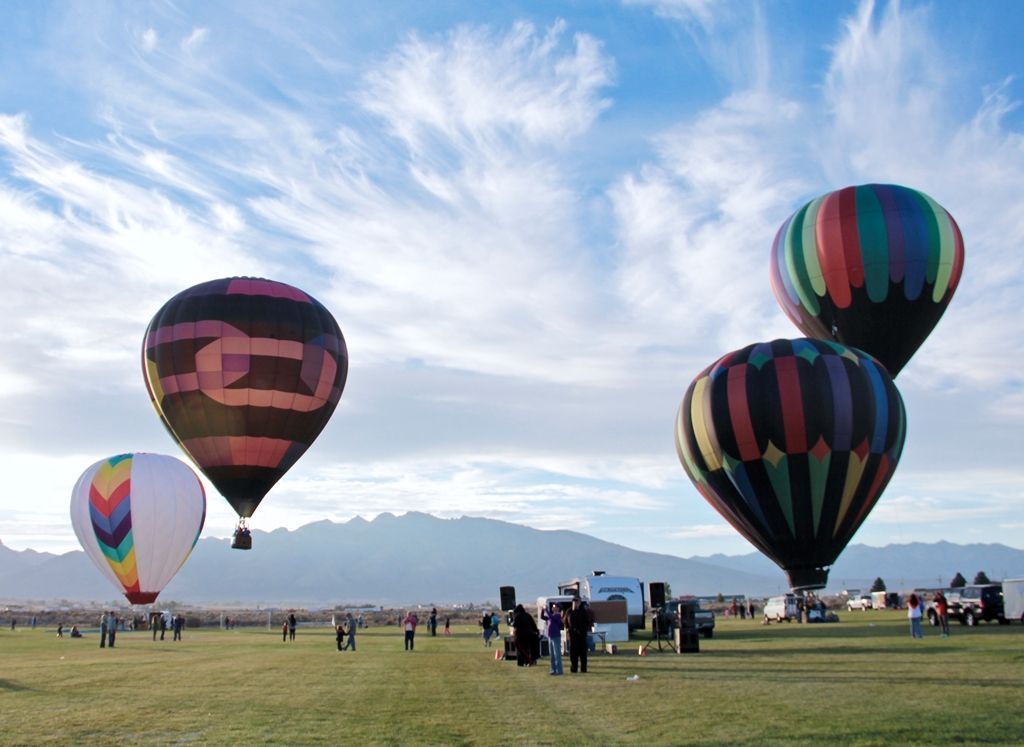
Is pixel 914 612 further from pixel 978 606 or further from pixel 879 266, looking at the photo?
pixel 879 266

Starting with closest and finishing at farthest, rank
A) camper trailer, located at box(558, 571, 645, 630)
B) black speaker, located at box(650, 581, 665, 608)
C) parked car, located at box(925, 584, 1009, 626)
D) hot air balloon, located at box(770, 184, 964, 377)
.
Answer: camper trailer, located at box(558, 571, 645, 630), parked car, located at box(925, 584, 1009, 626), black speaker, located at box(650, 581, 665, 608), hot air balloon, located at box(770, 184, 964, 377)

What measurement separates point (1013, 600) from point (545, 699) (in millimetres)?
27761

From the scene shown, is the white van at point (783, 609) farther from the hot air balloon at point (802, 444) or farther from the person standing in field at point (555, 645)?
the person standing in field at point (555, 645)

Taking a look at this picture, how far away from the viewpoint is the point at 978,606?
3725 cm

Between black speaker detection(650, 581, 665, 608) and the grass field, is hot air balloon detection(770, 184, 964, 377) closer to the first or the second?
black speaker detection(650, 581, 665, 608)

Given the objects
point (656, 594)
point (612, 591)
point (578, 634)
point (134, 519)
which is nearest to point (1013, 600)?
point (656, 594)

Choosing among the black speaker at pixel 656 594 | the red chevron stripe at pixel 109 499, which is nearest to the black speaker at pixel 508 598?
the black speaker at pixel 656 594

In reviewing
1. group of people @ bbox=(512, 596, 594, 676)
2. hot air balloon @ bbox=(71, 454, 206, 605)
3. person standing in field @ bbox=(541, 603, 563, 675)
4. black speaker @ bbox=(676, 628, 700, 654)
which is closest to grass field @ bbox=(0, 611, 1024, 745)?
person standing in field @ bbox=(541, 603, 563, 675)

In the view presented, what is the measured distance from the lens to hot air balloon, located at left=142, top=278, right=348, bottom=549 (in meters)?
35.1

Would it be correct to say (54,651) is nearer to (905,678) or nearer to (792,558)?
(792,558)

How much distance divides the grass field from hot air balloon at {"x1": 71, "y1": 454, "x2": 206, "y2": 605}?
23.8 m

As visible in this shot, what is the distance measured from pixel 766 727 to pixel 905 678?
6.41 m

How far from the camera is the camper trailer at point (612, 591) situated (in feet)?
120

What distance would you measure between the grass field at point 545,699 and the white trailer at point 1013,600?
39.5ft
